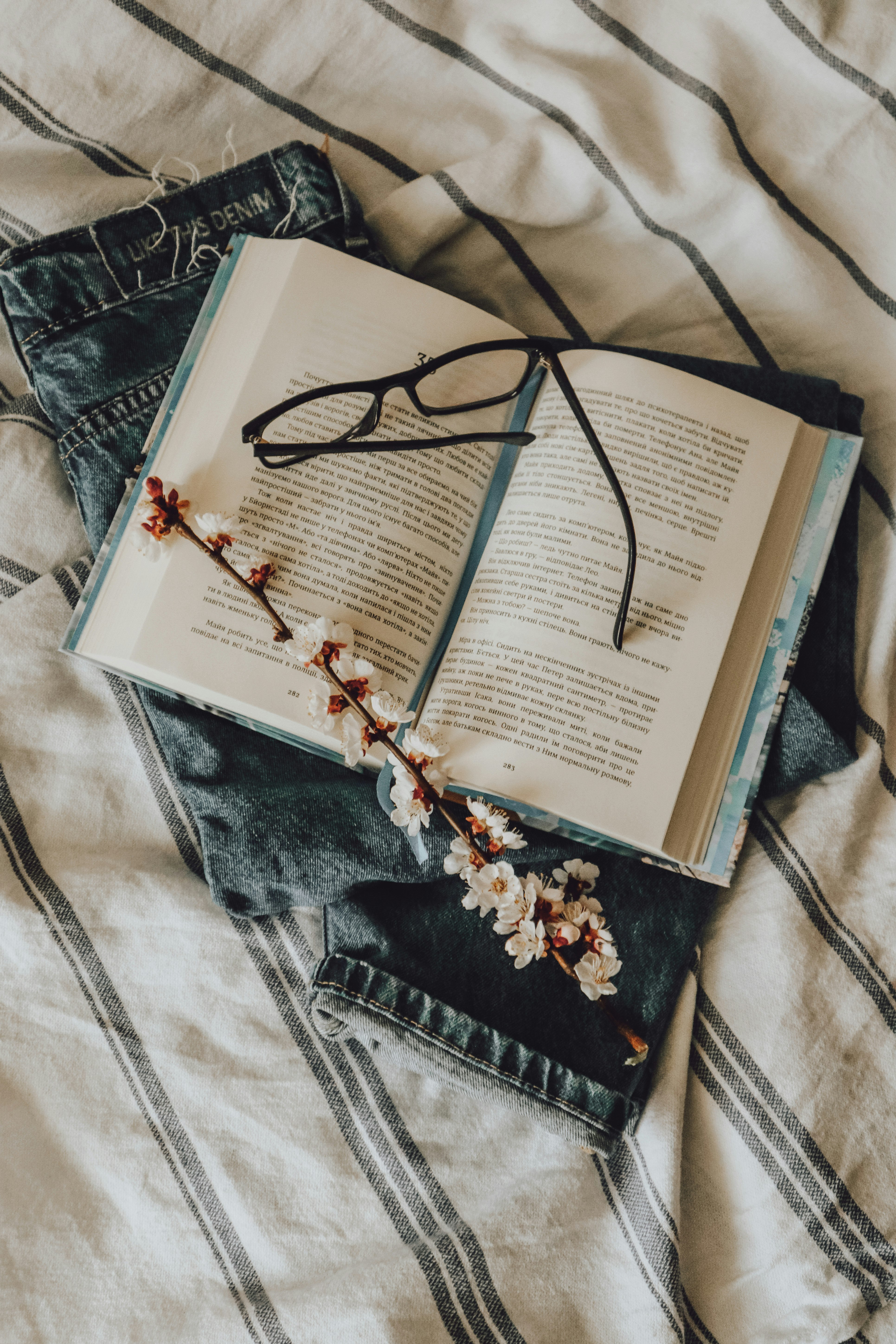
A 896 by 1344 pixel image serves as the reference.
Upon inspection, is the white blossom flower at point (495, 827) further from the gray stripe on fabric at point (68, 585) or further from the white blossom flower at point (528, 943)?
the gray stripe on fabric at point (68, 585)

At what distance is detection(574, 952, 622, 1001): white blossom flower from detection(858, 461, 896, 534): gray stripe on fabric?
39 centimetres

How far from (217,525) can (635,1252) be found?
0.55 meters

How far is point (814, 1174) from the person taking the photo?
1.92ft

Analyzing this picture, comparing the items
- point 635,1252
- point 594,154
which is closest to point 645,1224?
point 635,1252

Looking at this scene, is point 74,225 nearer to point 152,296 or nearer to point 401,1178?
point 152,296

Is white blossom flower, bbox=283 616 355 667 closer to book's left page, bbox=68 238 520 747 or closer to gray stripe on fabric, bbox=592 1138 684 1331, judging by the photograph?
book's left page, bbox=68 238 520 747

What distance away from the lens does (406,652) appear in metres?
0.59

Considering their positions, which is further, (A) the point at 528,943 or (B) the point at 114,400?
(B) the point at 114,400

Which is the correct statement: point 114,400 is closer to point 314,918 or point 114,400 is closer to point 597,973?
point 314,918

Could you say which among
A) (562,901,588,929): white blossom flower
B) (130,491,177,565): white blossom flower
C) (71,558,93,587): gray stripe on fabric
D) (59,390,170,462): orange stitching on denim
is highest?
(59,390,170,462): orange stitching on denim

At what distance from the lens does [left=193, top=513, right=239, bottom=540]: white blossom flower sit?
56cm

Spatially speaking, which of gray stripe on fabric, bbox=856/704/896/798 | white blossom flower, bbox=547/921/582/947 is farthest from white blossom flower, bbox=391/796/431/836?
gray stripe on fabric, bbox=856/704/896/798

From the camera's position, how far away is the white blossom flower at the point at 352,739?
53 cm

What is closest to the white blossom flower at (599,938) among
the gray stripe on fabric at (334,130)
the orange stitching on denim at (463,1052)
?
the orange stitching on denim at (463,1052)
